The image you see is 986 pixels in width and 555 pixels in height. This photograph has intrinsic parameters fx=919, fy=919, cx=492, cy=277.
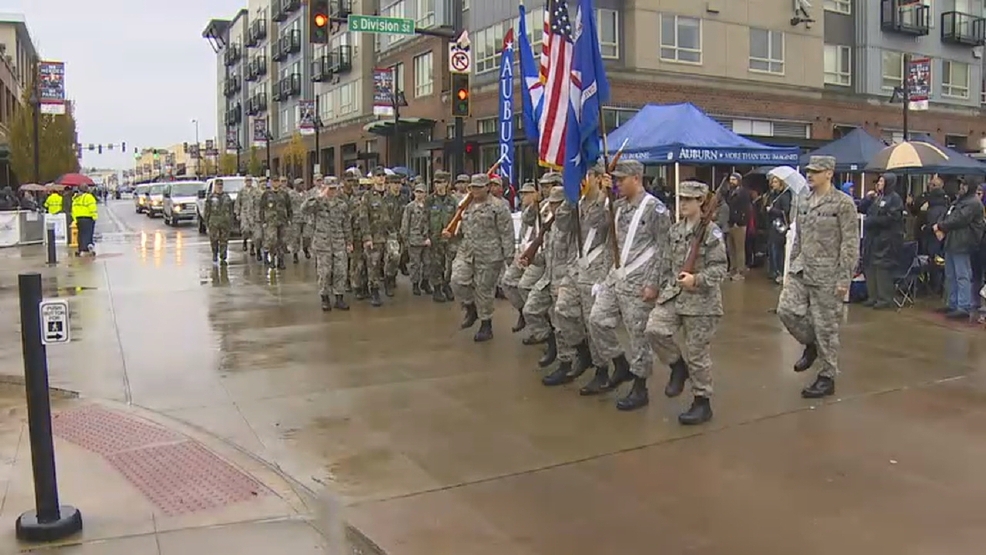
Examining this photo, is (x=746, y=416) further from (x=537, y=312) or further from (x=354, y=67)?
(x=354, y=67)

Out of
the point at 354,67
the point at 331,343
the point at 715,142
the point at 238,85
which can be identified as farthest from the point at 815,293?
the point at 238,85

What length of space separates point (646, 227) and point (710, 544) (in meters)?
2.95

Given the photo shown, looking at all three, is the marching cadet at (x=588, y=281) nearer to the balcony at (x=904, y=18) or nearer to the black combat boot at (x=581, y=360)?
the black combat boot at (x=581, y=360)

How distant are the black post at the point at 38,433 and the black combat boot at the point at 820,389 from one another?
5.37 m

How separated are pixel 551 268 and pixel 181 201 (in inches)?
1212

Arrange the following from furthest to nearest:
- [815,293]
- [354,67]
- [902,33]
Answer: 1. [354,67]
2. [902,33]
3. [815,293]

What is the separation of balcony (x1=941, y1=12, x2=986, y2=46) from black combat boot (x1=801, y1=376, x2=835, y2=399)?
40730 mm

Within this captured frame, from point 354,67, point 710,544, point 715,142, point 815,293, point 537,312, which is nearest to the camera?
point 710,544

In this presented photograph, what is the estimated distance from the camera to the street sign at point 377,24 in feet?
60.8

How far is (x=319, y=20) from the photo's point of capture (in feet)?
58.3

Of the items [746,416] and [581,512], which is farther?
[746,416]

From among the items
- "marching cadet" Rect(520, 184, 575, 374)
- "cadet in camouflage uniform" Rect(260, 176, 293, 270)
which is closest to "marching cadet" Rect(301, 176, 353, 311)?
"marching cadet" Rect(520, 184, 575, 374)

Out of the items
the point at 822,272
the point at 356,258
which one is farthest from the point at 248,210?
the point at 822,272

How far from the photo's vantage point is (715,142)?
58.1ft
